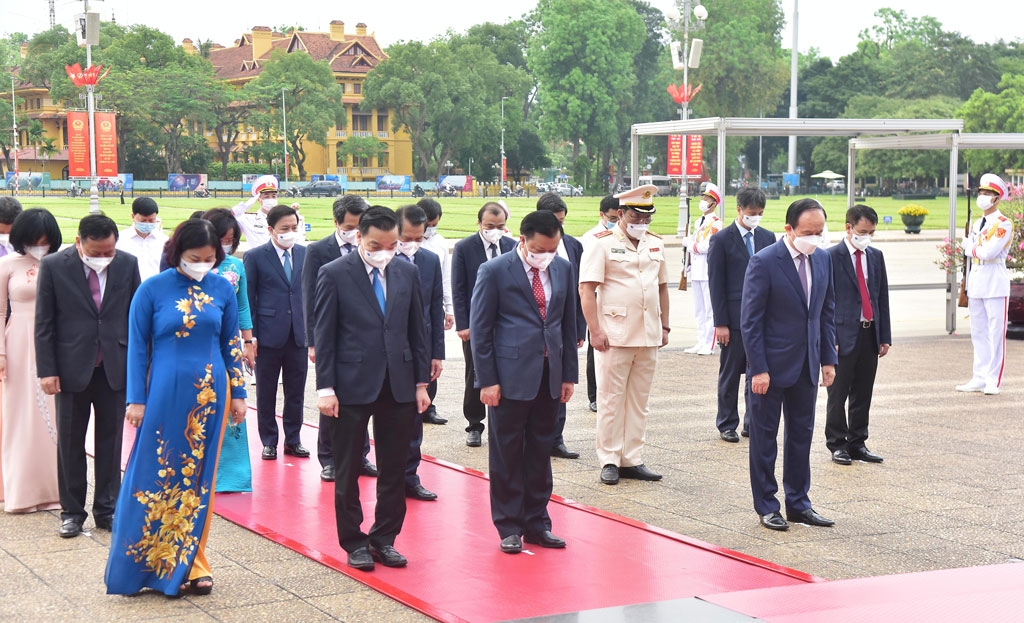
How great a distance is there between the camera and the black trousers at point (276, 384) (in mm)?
8250

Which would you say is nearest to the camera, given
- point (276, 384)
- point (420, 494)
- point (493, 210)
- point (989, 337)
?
point (420, 494)

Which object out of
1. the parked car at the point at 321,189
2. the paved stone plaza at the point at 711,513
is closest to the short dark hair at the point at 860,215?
the paved stone plaza at the point at 711,513

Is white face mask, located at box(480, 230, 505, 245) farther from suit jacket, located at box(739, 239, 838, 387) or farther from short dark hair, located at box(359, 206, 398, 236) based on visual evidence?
short dark hair, located at box(359, 206, 398, 236)

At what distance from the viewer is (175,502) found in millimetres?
5246

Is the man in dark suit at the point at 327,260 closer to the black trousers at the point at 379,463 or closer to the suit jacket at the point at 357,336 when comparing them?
the black trousers at the point at 379,463

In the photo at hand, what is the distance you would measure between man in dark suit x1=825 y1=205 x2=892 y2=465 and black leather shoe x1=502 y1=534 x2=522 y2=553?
3220mm

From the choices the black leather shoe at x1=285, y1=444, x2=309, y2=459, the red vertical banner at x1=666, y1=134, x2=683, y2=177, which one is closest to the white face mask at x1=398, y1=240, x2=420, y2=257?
A: the black leather shoe at x1=285, y1=444, x2=309, y2=459

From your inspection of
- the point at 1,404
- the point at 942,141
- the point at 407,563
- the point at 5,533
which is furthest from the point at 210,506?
the point at 942,141

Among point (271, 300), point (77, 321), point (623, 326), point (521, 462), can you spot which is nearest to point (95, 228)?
point (77, 321)

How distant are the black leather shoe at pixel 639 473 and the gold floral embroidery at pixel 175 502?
128 inches

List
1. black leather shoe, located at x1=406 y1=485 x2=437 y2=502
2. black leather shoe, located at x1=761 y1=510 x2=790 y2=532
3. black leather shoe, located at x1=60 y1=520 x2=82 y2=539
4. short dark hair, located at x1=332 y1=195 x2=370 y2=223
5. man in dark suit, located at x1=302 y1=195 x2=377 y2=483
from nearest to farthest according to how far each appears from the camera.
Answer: black leather shoe, located at x1=60 y1=520 x2=82 y2=539 < black leather shoe, located at x1=761 y1=510 x2=790 y2=532 < black leather shoe, located at x1=406 y1=485 x2=437 y2=502 < man in dark suit, located at x1=302 y1=195 x2=377 y2=483 < short dark hair, located at x1=332 y1=195 x2=370 y2=223

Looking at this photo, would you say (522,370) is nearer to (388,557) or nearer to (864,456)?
(388,557)

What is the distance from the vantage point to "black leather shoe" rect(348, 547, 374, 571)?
219 inches

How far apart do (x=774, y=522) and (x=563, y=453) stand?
7.44 ft
